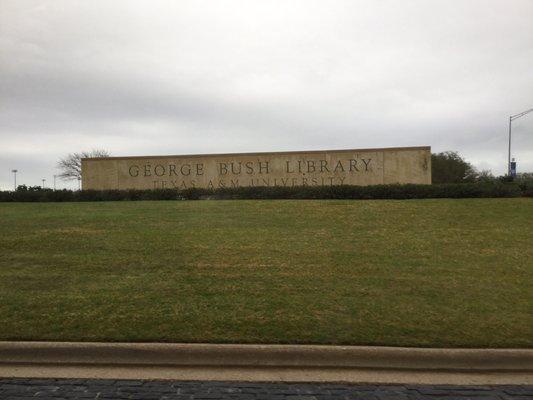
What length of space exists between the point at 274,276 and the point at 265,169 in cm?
1601

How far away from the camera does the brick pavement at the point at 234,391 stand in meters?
4.40

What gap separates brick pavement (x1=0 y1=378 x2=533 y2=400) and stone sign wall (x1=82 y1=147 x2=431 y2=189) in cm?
1922

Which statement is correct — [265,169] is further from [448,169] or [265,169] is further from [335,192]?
[448,169]

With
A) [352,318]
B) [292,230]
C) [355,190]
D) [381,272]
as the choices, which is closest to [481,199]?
[355,190]

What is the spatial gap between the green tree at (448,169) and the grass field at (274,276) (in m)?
38.9

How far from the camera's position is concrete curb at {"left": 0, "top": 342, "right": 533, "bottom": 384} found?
499 cm

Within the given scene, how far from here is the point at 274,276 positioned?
27.5 feet


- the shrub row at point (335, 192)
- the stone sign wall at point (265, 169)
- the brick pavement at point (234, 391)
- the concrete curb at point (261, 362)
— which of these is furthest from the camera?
the stone sign wall at point (265, 169)

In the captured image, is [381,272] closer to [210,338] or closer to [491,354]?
[491,354]

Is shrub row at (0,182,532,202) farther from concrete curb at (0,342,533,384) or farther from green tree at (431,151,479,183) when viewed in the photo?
green tree at (431,151,479,183)

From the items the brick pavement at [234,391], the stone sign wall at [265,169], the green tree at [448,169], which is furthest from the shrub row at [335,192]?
the green tree at [448,169]


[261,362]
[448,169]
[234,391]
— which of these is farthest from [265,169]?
[448,169]

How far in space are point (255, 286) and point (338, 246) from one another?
3.54 metres

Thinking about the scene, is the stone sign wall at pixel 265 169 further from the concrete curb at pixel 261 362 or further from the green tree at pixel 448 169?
the green tree at pixel 448 169
